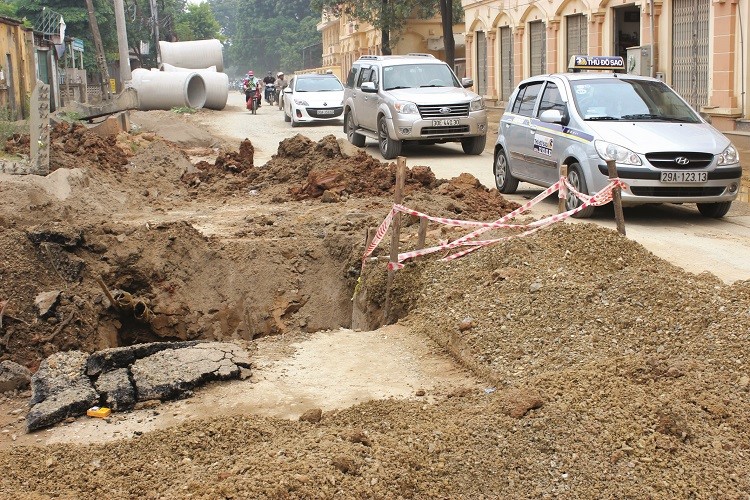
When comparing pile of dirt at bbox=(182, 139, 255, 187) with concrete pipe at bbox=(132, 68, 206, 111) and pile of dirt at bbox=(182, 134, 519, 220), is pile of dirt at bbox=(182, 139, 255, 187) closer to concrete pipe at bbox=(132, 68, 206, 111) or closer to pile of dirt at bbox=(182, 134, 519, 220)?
pile of dirt at bbox=(182, 134, 519, 220)

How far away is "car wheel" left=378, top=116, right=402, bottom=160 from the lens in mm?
19500

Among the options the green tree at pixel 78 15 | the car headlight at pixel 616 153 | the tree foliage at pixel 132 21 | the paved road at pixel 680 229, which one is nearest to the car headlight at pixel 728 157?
the paved road at pixel 680 229

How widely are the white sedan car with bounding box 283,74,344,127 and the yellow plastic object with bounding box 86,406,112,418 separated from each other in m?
24.3

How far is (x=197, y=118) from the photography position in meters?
35.4

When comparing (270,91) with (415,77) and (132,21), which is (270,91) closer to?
(132,21)

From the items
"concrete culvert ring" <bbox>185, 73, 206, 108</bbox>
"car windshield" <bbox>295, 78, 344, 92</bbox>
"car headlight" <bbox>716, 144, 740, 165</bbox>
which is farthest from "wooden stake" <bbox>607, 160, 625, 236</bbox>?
"concrete culvert ring" <bbox>185, 73, 206, 108</bbox>

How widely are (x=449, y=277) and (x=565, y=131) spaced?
476 centimetres

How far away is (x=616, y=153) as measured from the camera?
37.2ft

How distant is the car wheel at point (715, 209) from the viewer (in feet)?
38.8

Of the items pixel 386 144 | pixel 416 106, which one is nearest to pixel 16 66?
pixel 386 144

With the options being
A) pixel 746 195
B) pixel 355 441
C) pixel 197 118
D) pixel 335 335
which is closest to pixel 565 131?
pixel 746 195

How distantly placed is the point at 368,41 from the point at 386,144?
46.2m

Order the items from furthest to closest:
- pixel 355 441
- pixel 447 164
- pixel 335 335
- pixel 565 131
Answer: pixel 447 164, pixel 565 131, pixel 335 335, pixel 355 441

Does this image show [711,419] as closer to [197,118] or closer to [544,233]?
[544,233]
